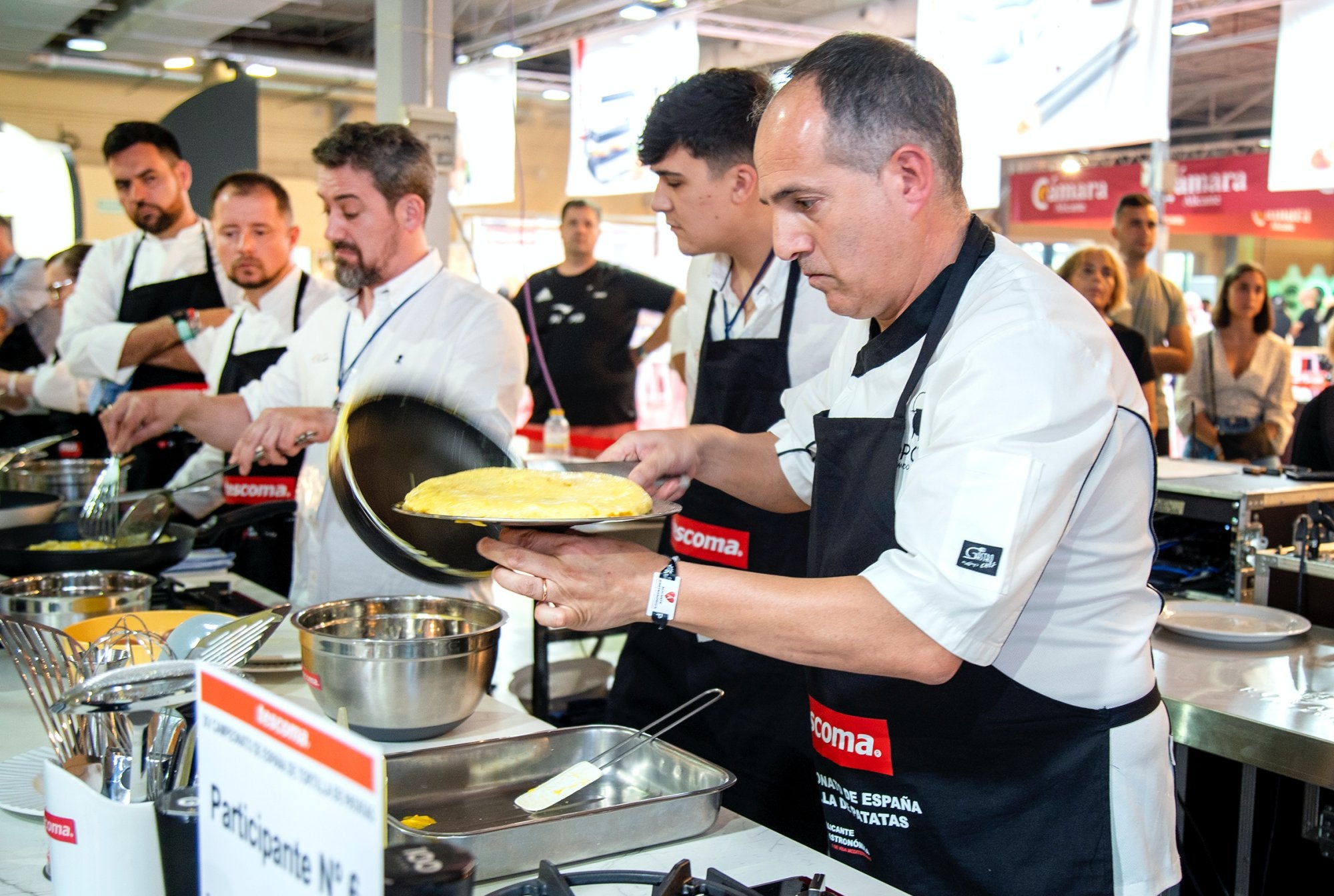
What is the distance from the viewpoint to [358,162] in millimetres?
2568

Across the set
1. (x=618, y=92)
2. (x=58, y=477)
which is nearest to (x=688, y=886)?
(x=58, y=477)

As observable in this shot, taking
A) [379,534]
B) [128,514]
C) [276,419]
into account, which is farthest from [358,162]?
[379,534]

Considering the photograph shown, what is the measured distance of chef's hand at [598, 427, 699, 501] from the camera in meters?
1.75

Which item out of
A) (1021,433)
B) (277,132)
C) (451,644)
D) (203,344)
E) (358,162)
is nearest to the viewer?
(1021,433)

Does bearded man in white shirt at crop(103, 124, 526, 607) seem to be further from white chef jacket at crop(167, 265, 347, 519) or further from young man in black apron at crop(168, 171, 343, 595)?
white chef jacket at crop(167, 265, 347, 519)

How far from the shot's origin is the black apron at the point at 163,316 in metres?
3.87

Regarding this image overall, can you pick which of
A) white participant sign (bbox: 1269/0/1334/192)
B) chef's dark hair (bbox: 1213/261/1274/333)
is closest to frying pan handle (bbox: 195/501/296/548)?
white participant sign (bbox: 1269/0/1334/192)

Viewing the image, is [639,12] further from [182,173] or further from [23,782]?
[23,782]

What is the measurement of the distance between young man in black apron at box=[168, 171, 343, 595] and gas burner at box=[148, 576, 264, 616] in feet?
2.37

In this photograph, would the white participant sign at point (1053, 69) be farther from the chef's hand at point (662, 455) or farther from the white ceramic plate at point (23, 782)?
the white ceramic plate at point (23, 782)

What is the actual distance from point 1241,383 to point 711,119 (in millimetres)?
4217

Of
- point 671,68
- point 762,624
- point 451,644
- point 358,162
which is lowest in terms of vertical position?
point 451,644

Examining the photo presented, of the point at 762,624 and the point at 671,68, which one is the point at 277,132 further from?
the point at 762,624

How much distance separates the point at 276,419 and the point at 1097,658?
60.9 inches
